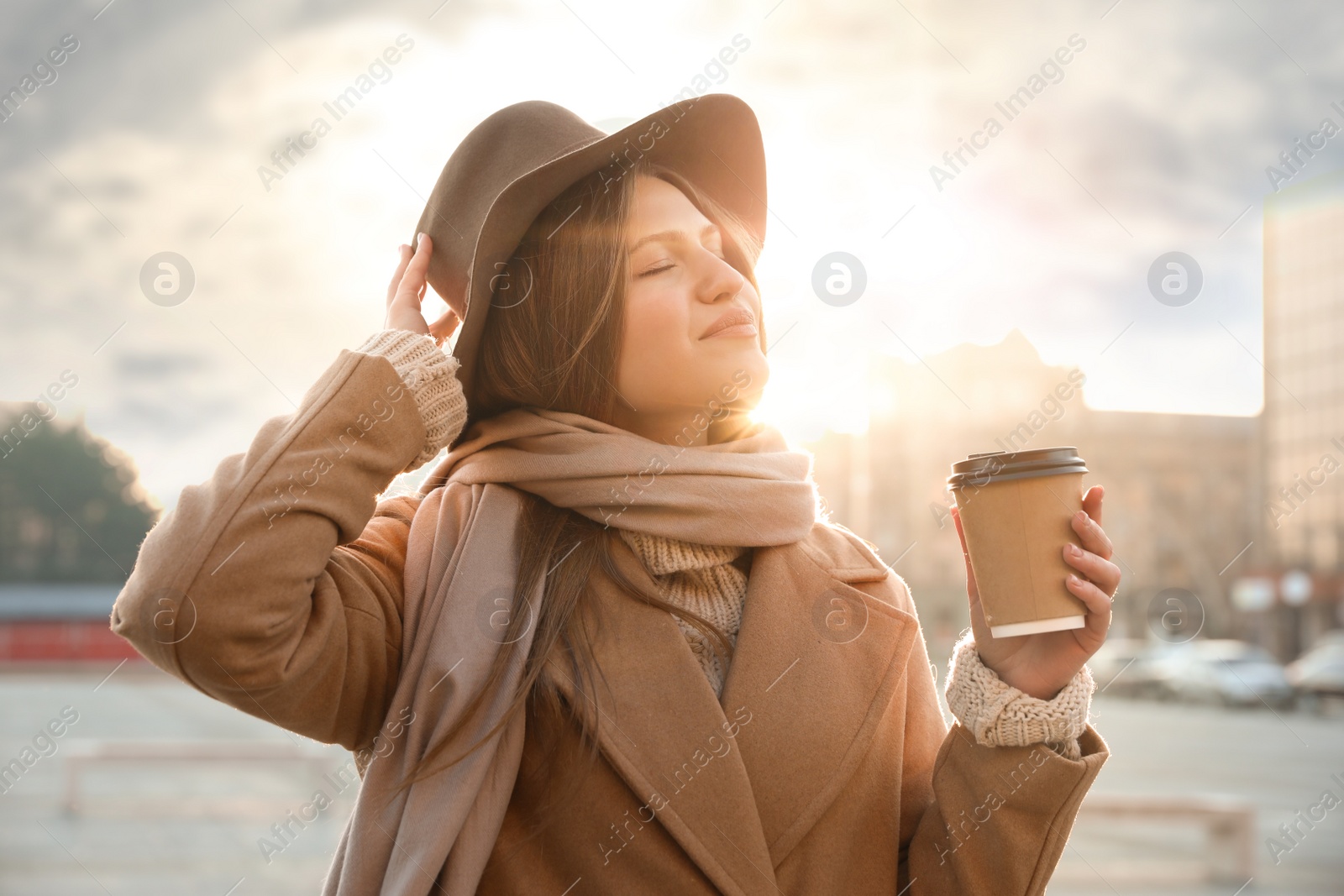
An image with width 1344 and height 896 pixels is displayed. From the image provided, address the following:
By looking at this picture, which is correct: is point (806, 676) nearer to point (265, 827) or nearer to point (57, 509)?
point (265, 827)

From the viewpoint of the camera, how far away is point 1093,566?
152cm

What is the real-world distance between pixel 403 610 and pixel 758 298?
2.92ft

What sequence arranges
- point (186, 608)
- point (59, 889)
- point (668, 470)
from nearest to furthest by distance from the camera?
1. point (186, 608)
2. point (668, 470)
3. point (59, 889)

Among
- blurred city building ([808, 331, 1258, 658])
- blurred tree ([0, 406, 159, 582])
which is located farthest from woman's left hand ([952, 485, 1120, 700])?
blurred city building ([808, 331, 1258, 658])

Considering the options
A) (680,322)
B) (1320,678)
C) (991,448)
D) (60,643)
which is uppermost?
(680,322)

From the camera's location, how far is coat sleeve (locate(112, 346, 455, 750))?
1457mm

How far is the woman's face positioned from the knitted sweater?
28 centimetres

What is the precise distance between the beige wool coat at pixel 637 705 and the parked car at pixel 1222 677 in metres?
24.8

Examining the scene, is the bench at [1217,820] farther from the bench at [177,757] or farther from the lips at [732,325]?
the lips at [732,325]

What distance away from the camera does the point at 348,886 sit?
1.59 m

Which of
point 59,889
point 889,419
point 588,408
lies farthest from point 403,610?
point 889,419

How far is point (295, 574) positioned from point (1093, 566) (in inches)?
46.0

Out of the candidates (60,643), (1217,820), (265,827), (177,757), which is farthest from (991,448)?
(60,643)

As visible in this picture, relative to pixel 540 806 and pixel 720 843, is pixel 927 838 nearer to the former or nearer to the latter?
pixel 720 843
